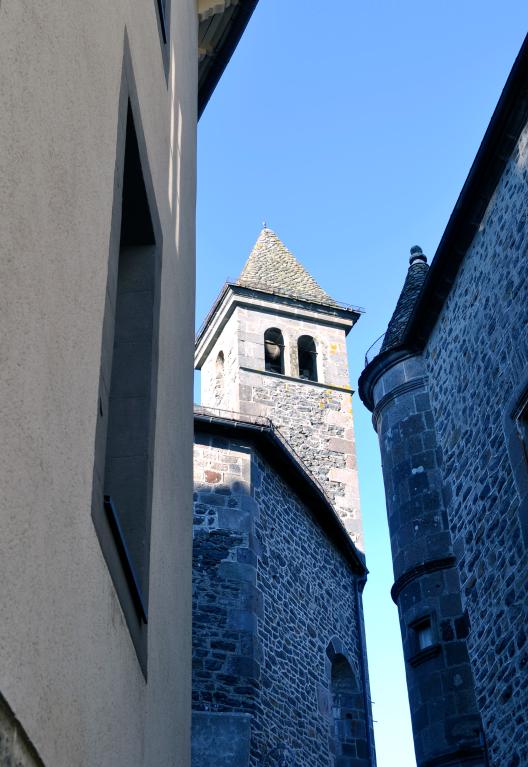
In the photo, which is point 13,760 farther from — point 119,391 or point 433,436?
point 433,436

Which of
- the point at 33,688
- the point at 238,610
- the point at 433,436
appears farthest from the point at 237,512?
the point at 33,688

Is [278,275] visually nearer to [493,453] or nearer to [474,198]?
[474,198]

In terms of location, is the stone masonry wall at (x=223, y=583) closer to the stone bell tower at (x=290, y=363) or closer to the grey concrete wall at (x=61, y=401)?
the grey concrete wall at (x=61, y=401)

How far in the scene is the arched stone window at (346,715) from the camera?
13.8m

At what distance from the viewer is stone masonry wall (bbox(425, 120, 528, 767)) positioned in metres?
8.72

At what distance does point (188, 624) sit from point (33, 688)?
3.21m

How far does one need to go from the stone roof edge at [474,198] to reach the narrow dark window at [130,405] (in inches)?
206

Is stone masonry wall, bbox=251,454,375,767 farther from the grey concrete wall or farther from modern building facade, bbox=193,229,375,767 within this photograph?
the grey concrete wall

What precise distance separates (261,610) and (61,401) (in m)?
9.74

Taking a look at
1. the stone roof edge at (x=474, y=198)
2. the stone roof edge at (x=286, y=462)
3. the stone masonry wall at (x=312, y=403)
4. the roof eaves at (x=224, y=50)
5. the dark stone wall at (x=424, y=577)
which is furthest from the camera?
the stone masonry wall at (x=312, y=403)

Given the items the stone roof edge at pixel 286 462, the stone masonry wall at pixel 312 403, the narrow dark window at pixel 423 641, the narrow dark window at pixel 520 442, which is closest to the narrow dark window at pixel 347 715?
the stone roof edge at pixel 286 462

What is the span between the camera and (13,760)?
87.0 inches

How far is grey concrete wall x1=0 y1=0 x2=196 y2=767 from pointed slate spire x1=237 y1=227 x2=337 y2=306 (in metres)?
21.7

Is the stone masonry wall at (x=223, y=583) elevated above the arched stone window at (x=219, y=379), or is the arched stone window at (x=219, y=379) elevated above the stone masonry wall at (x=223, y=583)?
the arched stone window at (x=219, y=379)
